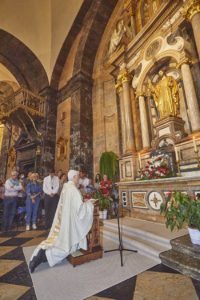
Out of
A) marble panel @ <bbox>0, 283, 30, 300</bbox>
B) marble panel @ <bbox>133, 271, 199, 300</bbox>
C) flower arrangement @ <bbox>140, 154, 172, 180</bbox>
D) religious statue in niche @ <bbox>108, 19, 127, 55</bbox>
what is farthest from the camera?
religious statue in niche @ <bbox>108, 19, 127, 55</bbox>

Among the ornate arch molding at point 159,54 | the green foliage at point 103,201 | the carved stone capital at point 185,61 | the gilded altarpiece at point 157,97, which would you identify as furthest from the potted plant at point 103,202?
the carved stone capital at point 185,61

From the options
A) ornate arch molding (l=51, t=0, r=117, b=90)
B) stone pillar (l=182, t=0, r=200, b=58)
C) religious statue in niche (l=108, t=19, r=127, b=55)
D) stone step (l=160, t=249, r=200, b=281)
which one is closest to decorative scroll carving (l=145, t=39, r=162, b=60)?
stone pillar (l=182, t=0, r=200, b=58)

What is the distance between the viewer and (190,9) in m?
4.73

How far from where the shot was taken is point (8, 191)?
5.00 m

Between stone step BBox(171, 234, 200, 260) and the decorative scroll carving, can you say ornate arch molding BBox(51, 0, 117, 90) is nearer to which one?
the decorative scroll carving

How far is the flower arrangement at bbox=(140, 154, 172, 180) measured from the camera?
4.05 m

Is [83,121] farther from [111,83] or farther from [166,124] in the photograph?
[166,124]

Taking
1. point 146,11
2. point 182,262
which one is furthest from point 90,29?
point 182,262

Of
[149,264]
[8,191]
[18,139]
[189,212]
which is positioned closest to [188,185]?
[189,212]

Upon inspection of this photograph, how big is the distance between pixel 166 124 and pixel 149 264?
3.35 metres

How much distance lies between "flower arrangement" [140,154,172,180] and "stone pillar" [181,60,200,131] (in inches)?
40.5

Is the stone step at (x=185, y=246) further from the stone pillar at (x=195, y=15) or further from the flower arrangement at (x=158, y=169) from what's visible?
the stone pillar at (x=195, y=15)

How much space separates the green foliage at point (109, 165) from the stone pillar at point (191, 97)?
9.85ft

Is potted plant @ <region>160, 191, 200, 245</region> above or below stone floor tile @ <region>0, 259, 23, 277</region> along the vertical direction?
above
